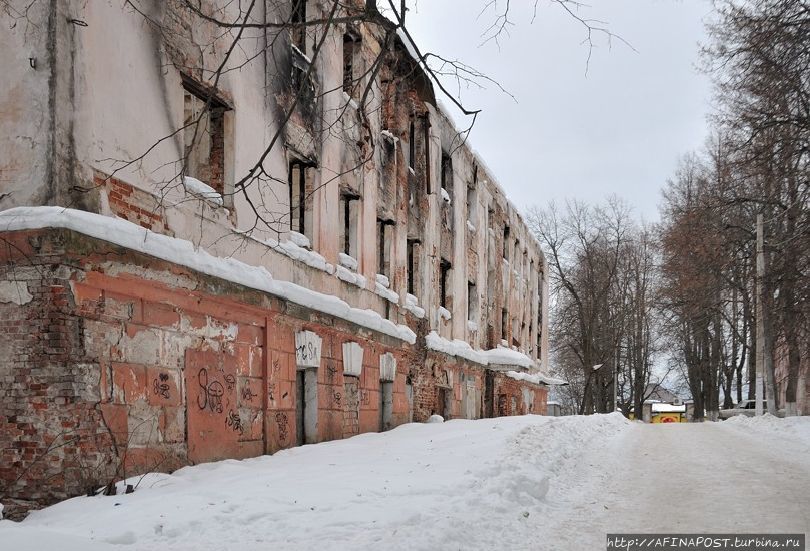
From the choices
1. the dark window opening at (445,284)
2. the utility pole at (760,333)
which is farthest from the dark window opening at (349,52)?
the utility pole at (760,333)

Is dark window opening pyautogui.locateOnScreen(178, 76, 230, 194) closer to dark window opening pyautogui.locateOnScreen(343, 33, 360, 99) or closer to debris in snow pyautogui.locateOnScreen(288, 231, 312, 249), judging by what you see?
debris in snow pyautogui.locateOnScreen(288, 231, 312, 249)

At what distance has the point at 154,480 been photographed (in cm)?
749

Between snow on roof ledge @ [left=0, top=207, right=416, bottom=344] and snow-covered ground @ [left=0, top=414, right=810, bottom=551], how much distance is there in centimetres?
221

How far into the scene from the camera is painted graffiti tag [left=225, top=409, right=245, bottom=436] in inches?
368

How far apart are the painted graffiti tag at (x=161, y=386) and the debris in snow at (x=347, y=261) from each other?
588 cm

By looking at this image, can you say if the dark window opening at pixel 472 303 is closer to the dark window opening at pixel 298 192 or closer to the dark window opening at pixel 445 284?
the dark window opening at pixel 445 284

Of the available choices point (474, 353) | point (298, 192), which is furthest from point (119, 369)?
point (474, 353)

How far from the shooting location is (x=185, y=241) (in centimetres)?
868

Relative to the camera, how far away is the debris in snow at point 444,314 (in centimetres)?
2019

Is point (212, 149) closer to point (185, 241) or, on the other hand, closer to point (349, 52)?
point (185, 241)

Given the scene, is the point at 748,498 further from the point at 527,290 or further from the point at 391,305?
the point at 527,290

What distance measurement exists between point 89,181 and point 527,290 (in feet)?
89.3

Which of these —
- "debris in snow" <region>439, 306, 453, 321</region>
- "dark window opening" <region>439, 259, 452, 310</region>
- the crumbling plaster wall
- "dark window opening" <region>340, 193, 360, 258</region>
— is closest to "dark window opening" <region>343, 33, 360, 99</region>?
the crumbling plaster wall

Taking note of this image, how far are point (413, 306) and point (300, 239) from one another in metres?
6.24
